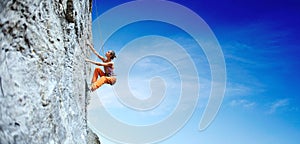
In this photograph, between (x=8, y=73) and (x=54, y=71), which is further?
(x=54, y=71)

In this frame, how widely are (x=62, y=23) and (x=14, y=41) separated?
3470 mm

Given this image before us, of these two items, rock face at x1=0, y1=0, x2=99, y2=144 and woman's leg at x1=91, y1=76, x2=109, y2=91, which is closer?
rock face at x1=0, y1=0, x2=99, y2=144

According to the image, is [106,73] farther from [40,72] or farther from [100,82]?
[40,72]

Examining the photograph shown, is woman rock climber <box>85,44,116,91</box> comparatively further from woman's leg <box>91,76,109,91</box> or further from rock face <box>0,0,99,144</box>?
rock face <box>0,0,99,144</box>

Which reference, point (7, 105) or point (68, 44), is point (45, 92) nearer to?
point (7, 105)

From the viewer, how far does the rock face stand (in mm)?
6574

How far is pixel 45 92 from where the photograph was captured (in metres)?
8.25

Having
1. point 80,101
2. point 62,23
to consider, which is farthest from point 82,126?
point 62,23

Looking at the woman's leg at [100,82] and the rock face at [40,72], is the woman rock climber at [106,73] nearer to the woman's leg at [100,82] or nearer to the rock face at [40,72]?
the woman's leg at [100,82]

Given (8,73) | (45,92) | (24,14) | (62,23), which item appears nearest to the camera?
(8,73)

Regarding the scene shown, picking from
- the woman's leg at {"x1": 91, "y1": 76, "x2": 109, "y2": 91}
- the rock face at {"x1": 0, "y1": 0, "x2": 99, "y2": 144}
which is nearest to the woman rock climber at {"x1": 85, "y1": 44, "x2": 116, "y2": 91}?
the woman's leg at {"x1": 91, "y1": 76, "x2": 109, "y2": 91}

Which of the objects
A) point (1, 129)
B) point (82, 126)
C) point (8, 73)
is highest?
point (8, 73)

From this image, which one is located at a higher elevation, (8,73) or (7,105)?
(8,73)

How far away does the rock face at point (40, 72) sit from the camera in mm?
6574
